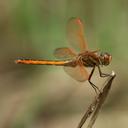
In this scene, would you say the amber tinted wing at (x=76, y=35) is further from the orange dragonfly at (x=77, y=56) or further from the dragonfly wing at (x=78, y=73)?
the dragonfly wing at (x=78, y=73)

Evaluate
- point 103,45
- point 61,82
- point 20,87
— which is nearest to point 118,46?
point 103,45

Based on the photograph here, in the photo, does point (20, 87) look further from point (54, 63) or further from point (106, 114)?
point (54, 63)

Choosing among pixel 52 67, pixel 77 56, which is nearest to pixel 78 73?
pixel 77 56

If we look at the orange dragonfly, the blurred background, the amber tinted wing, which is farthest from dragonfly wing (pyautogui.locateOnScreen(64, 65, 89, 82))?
the blurred background

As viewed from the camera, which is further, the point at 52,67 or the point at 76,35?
the point at 52,67

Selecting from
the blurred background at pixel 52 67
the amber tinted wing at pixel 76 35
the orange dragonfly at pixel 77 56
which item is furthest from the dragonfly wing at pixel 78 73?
the blurred background at pixel 52 67

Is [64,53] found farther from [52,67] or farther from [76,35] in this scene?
[52,67]
